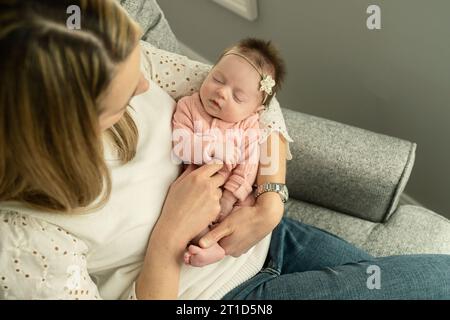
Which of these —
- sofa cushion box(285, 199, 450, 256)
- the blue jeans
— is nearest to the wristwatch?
the blue jeans

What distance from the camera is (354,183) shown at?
1155 millimetres

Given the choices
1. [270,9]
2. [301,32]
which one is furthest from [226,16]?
[301,32]

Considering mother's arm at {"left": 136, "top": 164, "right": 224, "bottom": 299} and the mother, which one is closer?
the mother

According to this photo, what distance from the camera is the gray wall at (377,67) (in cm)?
131

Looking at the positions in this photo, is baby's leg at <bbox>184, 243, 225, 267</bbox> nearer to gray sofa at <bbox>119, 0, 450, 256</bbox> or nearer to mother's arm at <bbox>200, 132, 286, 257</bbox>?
mother's arm at <bbox>200, 132, 286, 257</bbox>

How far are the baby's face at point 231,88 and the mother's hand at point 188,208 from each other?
0.12 metres

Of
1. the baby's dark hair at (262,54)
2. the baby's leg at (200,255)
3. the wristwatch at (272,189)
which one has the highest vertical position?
the baby's dark hair at (262,54)

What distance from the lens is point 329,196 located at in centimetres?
120

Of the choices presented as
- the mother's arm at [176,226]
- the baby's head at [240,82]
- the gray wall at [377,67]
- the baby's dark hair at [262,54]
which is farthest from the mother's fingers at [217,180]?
the gray wall at [377,67]

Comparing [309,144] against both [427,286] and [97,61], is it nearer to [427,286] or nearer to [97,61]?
[427,286]

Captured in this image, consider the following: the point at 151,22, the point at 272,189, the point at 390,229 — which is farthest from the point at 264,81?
the point at 390,229

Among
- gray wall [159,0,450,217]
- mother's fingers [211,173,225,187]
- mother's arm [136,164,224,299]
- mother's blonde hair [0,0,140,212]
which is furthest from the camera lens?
gray wall [159,0,450,217]

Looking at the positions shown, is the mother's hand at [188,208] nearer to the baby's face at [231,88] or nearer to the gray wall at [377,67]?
the baby's face at [231,88]

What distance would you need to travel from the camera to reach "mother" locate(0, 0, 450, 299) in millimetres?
619
